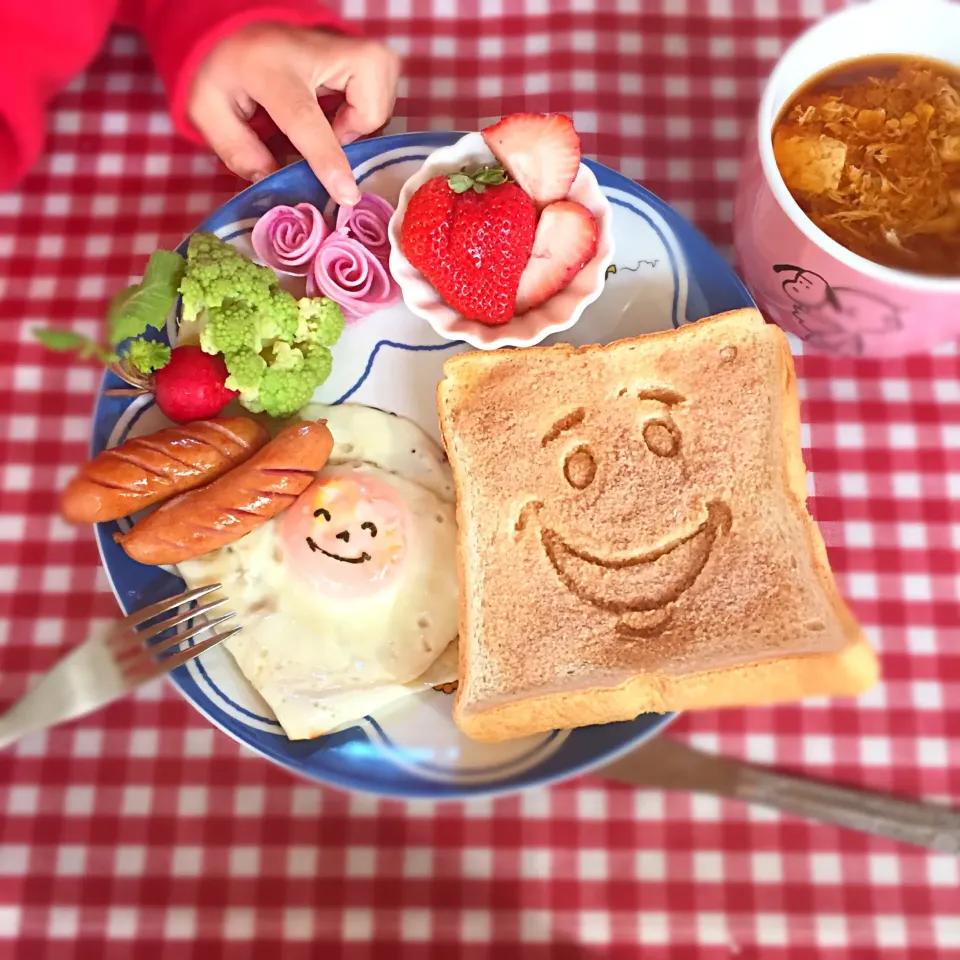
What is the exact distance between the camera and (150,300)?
1188 millimetres

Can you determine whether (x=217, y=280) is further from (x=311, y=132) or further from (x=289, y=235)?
(x=311, y=132)

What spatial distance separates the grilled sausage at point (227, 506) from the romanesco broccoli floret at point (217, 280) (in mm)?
195

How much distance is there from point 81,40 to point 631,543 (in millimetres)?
1141

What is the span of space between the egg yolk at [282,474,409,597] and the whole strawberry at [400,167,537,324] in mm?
310

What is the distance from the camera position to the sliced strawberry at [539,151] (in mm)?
1171

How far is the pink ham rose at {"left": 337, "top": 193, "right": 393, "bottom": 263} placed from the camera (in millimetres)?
1251

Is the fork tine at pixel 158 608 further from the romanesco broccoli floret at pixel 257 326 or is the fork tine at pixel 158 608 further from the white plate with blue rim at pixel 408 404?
the romanesco broccoli floret at pixel 257 326

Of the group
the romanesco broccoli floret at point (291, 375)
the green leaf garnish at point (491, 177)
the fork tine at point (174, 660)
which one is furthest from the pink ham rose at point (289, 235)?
the fork tine at point (174, 660)

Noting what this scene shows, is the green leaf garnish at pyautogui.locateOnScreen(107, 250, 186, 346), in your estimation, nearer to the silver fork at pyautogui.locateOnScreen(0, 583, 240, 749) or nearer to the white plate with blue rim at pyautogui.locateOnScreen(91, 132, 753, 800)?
the white plate with blue rim at pyautogui.locateOnScreen(91, 132, 753, 800)

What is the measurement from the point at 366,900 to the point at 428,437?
67 centimetres

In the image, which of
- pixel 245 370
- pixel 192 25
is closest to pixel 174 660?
pixel 245 370

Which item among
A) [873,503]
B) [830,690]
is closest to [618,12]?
[873,503]

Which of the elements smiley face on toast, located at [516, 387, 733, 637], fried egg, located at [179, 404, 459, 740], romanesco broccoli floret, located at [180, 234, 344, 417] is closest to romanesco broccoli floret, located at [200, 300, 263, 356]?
romanesco broccoli floret, located at [180, 234, 344, 417]

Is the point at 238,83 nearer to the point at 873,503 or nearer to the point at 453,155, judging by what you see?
the point at 453,155
